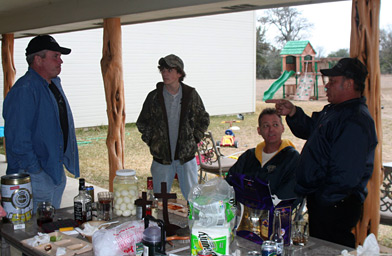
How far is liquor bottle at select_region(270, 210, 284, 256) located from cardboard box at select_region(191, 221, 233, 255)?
26 cm

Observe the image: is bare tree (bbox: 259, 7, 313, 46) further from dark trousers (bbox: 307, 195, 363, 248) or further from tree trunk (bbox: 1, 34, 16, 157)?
dark trousers (bbox: 307, 195, 363, 248)

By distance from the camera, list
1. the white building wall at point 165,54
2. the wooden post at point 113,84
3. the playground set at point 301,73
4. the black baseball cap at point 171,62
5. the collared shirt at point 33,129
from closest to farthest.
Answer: the collared shirt at point 33,129
the black baseball cap at point 171,62
the wooden post at point 113,84
the white building wall at point 165,54
the playground set at point 301,73

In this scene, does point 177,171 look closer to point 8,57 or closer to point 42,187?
point 42,187

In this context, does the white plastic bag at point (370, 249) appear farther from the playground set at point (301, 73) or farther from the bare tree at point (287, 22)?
the bare tree at point (287, 22)

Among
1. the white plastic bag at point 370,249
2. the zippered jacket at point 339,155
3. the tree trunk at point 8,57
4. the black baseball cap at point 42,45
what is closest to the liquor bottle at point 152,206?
the zippered jacket at point 339,155

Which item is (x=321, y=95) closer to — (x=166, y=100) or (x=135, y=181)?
(x=166, y=100)

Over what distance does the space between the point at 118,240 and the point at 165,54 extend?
1197cm

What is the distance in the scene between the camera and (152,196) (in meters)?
2.50

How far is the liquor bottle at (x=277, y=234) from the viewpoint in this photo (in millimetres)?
1882

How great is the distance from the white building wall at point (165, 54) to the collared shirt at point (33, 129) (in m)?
9.04

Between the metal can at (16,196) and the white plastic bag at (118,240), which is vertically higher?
the metal can at (16,196)

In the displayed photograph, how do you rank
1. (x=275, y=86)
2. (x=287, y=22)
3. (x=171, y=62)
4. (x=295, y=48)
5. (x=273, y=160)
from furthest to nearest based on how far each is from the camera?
(x=287, y=22)
(x=295, y=48)
(x=275, y=86)
(x=171, y=62)
(x=273, y=160)

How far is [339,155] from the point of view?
2477 millimetres

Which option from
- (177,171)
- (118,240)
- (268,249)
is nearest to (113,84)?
(177,171)
